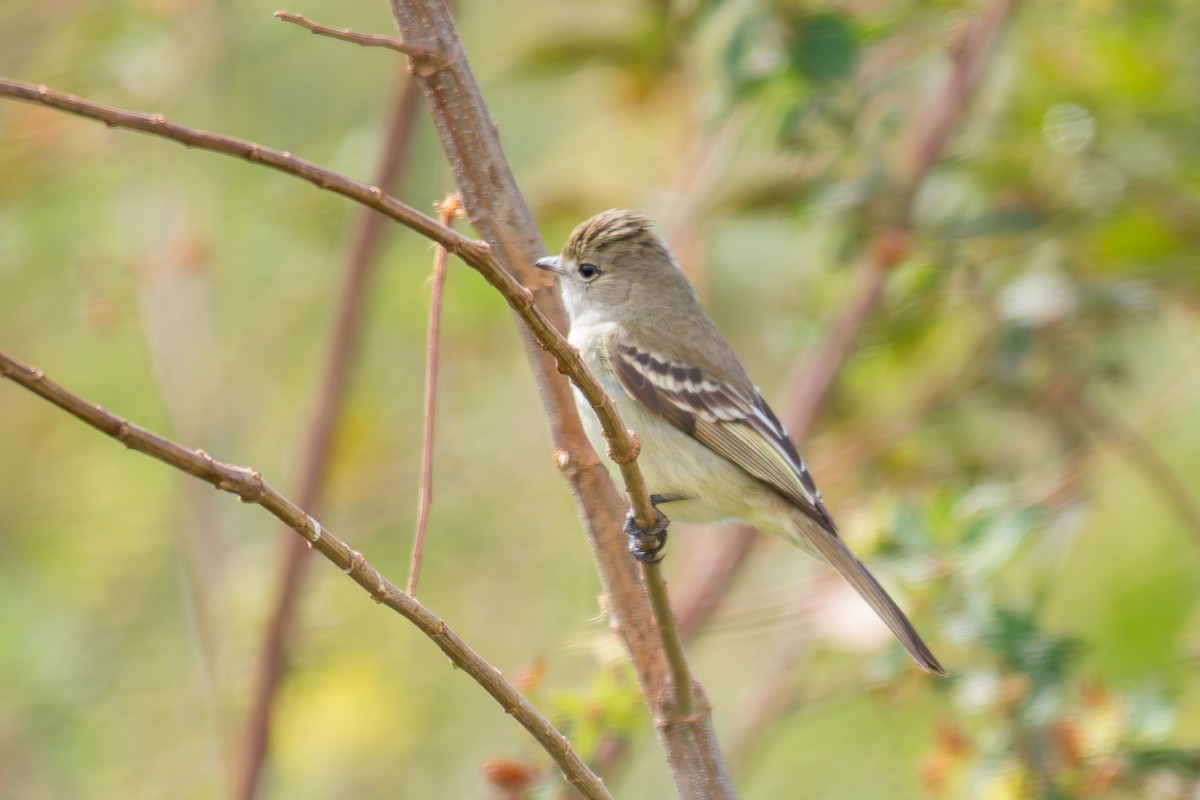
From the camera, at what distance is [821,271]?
202 inches

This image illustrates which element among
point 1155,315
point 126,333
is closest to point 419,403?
point 126,333

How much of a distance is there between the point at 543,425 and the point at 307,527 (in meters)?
4.12

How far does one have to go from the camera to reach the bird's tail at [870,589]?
10.6ft

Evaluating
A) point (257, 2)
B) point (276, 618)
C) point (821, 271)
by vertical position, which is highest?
point (257, 2)

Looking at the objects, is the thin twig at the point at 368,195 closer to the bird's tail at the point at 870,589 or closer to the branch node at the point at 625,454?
the branch node at the point at 625,454

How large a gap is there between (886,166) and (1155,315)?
1063 millimetres

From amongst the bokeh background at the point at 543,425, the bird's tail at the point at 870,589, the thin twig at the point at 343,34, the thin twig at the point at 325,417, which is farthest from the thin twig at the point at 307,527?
the thin twig at the point at 325,417

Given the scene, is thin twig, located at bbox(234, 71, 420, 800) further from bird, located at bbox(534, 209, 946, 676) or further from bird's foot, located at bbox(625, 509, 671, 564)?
bird's foot, located at bbox(625, 509, 671, 564)

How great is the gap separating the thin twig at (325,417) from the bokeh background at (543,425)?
5.5 inches

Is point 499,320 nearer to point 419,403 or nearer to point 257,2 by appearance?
point 419,403

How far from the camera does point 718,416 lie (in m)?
3.96

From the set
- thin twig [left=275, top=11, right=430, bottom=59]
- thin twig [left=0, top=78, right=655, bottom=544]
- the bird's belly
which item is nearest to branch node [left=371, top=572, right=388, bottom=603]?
thin twig [left=0, top=78, right=655, bottom=544]

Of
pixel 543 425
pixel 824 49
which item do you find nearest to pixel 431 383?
pixel 824 49

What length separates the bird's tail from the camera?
322cm
